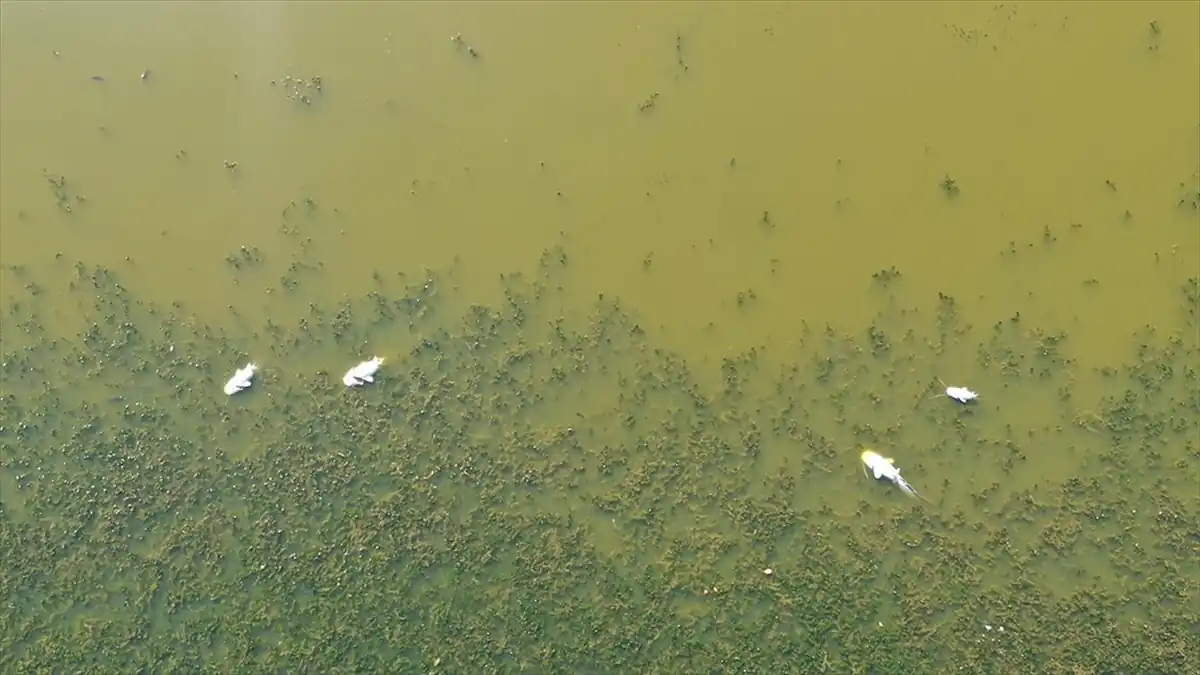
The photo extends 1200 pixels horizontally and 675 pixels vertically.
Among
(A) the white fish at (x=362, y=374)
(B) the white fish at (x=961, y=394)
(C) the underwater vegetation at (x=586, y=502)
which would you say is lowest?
(C) the underwater vegetation at (x=586, y=502)

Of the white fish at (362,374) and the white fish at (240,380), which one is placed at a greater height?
the white fish at (362,374)

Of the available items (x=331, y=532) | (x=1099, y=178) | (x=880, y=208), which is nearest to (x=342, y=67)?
(x=331, y=532)

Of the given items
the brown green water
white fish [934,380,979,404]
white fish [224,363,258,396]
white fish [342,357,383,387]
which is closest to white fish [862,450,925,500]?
the brown green water

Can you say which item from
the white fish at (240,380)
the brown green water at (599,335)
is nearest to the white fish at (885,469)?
the brown green water at (599,335)

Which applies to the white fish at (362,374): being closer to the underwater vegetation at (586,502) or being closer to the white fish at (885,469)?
the underwater vegetation at (586,502)

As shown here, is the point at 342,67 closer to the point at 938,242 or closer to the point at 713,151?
the point at 713,151

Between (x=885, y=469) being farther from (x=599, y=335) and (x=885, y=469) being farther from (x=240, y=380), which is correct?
(x=240, y=380)
